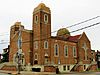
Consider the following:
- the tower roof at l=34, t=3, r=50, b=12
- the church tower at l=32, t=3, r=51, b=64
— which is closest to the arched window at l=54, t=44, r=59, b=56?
the church tower at l=32, t=3, r=51, b=64

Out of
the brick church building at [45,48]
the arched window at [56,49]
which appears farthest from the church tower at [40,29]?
the arched window at [56,49]

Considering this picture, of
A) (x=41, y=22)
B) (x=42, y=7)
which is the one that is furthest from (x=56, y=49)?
(x=42, y=7)

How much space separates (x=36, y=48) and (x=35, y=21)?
256 inches

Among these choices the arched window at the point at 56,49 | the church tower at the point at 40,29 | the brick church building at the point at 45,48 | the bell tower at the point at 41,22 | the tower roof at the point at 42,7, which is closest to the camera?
the church tower at the point at 40,29

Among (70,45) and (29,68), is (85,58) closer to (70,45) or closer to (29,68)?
(70,45)

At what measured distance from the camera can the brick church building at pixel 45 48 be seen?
178ft

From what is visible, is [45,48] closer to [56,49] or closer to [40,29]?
[56,49]

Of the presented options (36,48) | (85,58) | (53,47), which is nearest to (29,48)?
(36,48)

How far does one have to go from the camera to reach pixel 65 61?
60.2 m

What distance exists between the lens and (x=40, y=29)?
5419cm

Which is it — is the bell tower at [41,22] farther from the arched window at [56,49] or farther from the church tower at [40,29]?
the arched window at [56,49]

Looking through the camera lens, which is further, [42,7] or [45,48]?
[42,7]

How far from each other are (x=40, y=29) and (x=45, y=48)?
4.59 metres

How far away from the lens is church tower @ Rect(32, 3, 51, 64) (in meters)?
53.9
